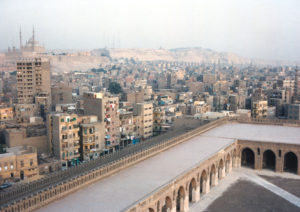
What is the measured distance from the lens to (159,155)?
20.9 meters

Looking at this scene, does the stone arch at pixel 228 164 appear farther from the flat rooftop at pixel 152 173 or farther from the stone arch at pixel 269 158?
the stone arch at pixel 269 158

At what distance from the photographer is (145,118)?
36.7m

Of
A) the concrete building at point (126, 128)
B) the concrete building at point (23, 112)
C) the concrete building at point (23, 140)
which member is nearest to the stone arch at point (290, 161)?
the concrete building at point (126, 128)

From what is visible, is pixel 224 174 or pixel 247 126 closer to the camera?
pixel 224 174

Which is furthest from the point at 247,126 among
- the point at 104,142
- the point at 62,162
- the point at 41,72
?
the point at 41,72

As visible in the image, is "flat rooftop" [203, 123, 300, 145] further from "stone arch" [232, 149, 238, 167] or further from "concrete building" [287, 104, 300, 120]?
"concrete building" [287, 104, 300, 120]

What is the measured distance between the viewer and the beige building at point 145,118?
36.3 metres

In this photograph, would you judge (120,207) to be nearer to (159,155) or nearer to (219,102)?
(159,155)

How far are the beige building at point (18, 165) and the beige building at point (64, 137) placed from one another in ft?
8.97

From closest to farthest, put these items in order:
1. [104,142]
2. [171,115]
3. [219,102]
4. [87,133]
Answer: [87,133] < [104,142] < [171,115] < [219,102]

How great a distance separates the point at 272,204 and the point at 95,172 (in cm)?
947

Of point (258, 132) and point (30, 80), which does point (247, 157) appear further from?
point (30, 80)

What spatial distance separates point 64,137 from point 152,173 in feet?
39.7

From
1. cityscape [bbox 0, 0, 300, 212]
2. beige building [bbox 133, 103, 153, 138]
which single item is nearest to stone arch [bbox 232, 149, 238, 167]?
cityscape [bbox 0, 0, 300, 212]
